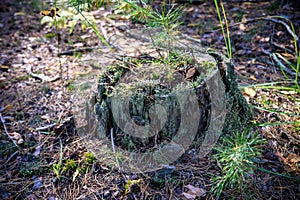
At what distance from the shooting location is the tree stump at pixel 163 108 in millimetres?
1854

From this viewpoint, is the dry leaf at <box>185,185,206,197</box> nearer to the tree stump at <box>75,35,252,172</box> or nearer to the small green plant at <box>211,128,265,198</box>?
the small green plant at <box>211,128,265,198</box>

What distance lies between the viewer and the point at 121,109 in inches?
74.7

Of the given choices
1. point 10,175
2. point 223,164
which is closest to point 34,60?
point 10,175

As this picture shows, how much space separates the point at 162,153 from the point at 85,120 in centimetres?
67

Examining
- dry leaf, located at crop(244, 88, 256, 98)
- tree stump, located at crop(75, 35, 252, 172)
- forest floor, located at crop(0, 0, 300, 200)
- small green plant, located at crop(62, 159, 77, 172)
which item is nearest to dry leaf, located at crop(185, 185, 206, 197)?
forest floor, located at crop(0, 0, 300, 200)

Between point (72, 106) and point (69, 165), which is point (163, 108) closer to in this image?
point (69, 165)

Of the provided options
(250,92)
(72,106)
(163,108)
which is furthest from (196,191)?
(72,106)

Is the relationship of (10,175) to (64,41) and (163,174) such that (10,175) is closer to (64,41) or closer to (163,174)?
(163,174)

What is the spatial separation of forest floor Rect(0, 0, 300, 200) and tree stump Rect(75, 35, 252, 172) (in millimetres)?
122

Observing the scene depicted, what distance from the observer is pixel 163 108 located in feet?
6.04

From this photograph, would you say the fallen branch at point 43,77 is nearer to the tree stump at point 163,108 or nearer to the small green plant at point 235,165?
the tree stump at point 163,108

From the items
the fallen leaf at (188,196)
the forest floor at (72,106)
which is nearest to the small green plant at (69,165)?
the forest floor at (72,106)

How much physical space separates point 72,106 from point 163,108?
943mm

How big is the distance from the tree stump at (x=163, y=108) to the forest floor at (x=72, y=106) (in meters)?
0.12
